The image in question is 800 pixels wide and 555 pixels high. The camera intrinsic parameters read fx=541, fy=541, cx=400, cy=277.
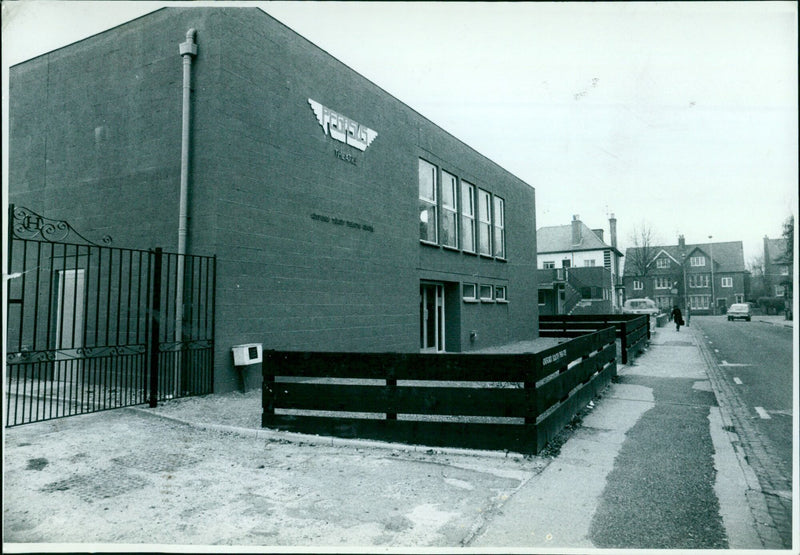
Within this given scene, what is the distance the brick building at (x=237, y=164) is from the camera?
8.20 meters

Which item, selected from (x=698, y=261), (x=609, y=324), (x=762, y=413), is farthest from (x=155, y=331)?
(x=698, y=261)

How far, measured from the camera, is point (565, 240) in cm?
5388

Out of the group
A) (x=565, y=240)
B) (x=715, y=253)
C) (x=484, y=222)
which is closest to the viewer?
(x=484, y=222)

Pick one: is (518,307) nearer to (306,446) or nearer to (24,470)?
(306,446)

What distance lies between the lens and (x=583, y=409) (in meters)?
7.52

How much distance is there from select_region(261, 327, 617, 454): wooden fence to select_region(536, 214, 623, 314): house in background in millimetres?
32314

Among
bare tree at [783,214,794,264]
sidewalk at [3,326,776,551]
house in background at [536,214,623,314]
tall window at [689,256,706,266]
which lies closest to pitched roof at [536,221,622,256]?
house in background at [536,214,623,314]

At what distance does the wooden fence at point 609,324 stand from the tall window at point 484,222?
4519 millimetres

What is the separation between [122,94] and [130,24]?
1176 millimetres

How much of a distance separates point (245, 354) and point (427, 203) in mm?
7931

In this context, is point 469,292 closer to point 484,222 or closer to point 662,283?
point 484,222

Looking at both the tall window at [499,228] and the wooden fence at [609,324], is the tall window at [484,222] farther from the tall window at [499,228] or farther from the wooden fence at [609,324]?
the wooden fence at [609,324]

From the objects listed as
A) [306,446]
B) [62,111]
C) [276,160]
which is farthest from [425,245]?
[306,446]

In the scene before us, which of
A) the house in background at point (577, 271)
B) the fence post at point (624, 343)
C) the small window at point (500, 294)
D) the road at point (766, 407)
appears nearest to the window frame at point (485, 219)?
the small window at point (500, 294)
